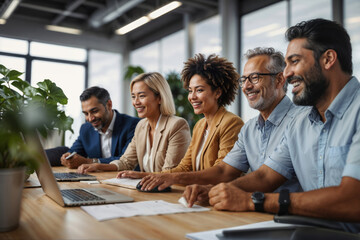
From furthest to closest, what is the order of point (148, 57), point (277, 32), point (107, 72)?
point (107, 72), point (148, 57), point (277, 32)

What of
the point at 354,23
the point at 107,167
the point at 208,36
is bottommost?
the point at 107,167

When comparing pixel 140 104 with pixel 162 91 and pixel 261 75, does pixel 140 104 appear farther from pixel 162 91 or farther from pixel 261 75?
pixel 261 75

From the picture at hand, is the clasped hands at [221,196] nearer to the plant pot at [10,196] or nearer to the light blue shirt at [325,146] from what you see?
the light blue shirt at [325,146]

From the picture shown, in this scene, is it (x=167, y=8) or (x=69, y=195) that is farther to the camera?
(x=167, y=8)

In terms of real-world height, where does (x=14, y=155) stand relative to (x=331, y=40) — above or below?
below

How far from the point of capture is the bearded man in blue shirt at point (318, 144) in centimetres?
105

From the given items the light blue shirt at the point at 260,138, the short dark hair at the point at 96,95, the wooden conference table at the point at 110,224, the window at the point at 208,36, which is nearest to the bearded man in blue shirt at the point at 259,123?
the light blue shirt at the point at 260,138

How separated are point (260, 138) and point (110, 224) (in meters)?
1.13

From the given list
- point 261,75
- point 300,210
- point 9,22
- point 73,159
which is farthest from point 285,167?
point 9,22

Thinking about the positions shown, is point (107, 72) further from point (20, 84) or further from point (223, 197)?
point (223, 197)

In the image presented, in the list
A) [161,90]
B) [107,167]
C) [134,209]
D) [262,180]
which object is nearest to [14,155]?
[134,209]

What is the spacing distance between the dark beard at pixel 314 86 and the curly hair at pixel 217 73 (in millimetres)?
1058

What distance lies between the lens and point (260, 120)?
187 centimetres

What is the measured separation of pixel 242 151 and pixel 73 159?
1485mm
